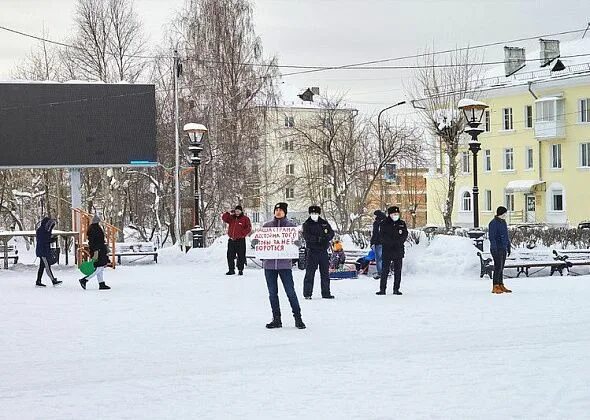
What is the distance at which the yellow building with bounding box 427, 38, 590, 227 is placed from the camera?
55906 millimetres

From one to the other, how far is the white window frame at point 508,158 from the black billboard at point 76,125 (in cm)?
3700

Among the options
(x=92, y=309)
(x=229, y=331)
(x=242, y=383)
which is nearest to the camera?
(x=242, y=383)

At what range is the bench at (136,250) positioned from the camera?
2650 centimetres

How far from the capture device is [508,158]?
198 ft

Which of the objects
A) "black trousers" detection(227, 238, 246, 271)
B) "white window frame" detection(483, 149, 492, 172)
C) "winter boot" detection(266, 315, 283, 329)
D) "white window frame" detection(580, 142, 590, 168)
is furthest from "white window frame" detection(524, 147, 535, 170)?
"winter boot" detection(266, 315, 283, 329)

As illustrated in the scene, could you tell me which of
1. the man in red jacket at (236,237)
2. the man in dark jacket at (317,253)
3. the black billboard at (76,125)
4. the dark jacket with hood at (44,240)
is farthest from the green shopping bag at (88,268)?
the black billboard at (76,125)

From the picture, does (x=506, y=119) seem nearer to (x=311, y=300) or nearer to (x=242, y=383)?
(x=311, y=300)

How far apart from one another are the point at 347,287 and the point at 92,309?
5.58m

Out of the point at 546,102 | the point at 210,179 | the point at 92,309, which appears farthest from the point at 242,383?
the point at 546,102

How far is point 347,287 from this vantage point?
59.6 feet

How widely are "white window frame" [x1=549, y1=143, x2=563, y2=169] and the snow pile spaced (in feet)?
125

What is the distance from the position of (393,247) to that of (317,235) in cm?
150

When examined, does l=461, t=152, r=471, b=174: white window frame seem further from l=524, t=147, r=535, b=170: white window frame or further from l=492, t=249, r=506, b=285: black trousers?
l=492, t=249, r=506, b=285: black trousers

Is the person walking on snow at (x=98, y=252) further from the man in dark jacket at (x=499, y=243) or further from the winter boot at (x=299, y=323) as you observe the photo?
the man in dark jacket at (x=499, y=243)
